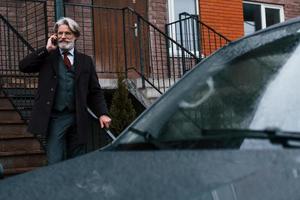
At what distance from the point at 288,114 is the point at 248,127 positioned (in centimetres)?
16

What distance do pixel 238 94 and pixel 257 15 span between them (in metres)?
12.0

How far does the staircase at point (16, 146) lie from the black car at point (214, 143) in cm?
425

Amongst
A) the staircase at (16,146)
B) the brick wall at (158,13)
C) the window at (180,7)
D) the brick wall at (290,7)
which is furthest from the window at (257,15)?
the staircase at (16,146)

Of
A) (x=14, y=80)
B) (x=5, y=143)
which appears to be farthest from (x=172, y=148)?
(x=14, y=80)

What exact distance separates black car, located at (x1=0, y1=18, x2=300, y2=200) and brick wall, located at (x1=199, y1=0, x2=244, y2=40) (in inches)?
387

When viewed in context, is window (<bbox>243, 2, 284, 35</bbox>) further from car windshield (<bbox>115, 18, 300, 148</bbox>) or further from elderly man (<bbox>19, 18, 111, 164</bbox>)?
car windshield (<bbox>115, 18, 300, 148</bbox>)

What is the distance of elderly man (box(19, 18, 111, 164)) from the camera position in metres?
4.96

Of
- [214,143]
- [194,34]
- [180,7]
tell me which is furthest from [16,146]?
[180,7]

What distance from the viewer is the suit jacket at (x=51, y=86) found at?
16.3ft

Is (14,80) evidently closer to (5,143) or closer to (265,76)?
(5,143)

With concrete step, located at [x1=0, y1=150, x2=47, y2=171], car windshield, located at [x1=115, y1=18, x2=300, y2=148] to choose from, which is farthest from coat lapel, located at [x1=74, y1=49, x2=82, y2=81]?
concrete step, located at [x1=0, y1=150, x2=47, y2=171]

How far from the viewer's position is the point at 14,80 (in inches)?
336

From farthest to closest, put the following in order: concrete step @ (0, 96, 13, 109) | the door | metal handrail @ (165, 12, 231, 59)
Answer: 1. metal handrail @ (165, 12, 231, 59)
2. the door
3. concrete step @ (0, 96, 13, 109)

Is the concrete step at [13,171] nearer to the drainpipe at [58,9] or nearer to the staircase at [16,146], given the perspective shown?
the staircase at [16,146]
